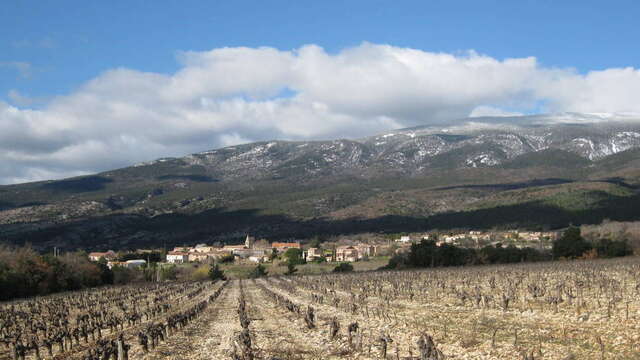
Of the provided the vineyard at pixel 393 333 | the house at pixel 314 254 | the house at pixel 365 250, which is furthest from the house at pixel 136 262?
the vineyard at pixel 393 333

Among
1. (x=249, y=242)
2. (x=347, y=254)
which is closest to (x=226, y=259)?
(x=347, y=254)

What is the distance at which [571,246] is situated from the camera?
89938 millimetres

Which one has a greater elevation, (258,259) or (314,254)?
(314,254)

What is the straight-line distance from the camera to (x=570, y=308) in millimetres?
29688

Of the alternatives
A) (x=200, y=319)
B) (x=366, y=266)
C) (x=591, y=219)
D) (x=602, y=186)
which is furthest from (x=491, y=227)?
(x=200, y=319)

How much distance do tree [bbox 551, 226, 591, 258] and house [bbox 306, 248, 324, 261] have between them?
67245mm

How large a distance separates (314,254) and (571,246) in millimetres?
74669

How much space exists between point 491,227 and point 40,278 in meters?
118

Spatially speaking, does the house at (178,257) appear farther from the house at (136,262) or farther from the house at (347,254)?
the house at (347,254)

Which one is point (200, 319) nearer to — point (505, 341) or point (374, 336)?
point (374, 336)

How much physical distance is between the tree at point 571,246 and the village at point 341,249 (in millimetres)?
29612

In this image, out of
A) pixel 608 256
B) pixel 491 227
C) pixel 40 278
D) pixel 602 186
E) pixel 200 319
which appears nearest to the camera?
pixel 200 319

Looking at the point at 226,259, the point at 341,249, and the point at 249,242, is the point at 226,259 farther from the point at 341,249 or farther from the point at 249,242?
the point at 249,242

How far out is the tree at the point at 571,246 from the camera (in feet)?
294
